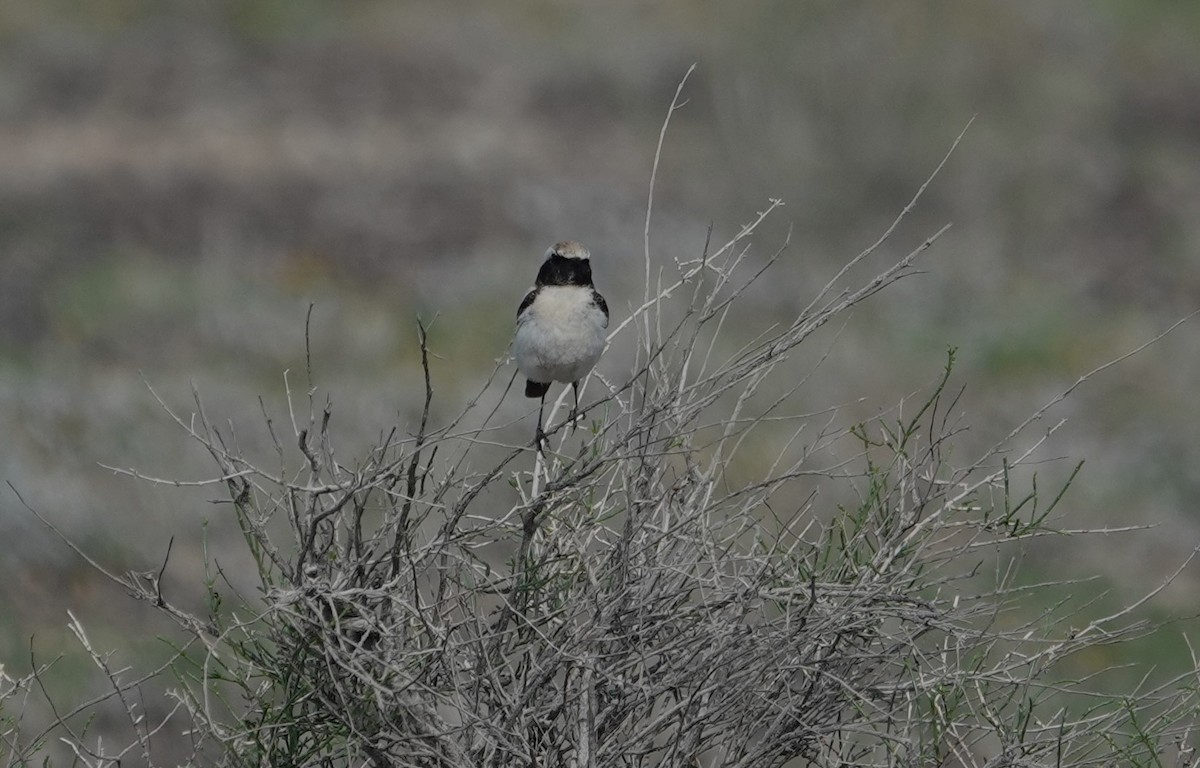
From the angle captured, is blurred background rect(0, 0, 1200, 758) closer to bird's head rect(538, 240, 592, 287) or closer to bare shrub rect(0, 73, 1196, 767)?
bird's head rect(538, 240, 592, 287)

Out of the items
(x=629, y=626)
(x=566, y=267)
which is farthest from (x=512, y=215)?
(x=629, y=626)

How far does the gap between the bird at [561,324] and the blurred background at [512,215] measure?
629 centimetres

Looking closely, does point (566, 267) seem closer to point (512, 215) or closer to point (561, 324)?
point (561, 324)

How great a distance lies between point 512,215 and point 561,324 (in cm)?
2235

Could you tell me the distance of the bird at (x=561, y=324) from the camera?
217 inches

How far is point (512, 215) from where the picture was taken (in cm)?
2775

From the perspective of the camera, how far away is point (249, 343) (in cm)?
2088

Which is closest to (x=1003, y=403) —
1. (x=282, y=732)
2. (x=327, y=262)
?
(x=327, y=262)

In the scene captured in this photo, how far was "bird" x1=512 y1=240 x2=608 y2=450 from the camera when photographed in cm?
552

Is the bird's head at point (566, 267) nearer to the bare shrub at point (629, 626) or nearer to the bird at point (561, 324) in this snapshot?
the bird at point (561, 324)

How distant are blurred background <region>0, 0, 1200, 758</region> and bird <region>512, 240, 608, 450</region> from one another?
629cm

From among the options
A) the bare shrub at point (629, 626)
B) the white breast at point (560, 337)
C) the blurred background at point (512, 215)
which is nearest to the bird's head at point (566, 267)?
the white breast at point (560, 337)

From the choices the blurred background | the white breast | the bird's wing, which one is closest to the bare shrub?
the white breast

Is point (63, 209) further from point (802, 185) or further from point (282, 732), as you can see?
point (282, 732)
